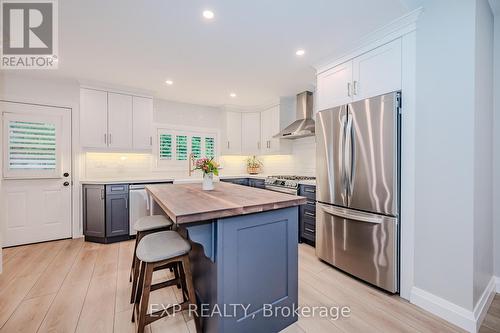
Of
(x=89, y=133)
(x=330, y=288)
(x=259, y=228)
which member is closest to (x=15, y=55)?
(x=89, y=133)

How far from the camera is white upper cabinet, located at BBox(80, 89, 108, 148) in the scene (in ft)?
11.5

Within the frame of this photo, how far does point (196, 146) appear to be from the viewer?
16.0 ft

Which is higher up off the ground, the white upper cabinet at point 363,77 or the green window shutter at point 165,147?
the white upper cabinet at point 363,77

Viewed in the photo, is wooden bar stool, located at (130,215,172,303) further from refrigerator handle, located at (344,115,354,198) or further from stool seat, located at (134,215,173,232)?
refrigerator handle, located at (344,115,354,198)

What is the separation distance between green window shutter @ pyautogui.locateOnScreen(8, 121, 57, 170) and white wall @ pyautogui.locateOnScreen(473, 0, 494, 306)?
5.19 m

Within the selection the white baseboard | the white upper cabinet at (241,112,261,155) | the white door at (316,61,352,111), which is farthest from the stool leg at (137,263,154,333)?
the white upper cabinet at (241,112,261,155)

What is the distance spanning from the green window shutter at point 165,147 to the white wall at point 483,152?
4520mm

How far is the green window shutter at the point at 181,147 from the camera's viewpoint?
4.68m

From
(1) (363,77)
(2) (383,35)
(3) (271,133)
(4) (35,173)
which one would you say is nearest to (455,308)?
(1) (363,77)

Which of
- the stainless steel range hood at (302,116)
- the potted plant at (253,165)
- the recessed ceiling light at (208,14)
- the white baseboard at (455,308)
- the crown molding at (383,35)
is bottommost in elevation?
the white baseboard at (455,308)

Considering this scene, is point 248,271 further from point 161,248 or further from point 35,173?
point 35,173

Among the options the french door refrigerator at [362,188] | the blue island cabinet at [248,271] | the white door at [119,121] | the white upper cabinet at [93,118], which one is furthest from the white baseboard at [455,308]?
the white upper cabinet at [93,118]

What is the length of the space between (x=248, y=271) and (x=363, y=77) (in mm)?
2221

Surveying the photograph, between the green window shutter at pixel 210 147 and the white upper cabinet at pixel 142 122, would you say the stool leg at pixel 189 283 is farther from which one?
the green window shutter at pixel 210 147
